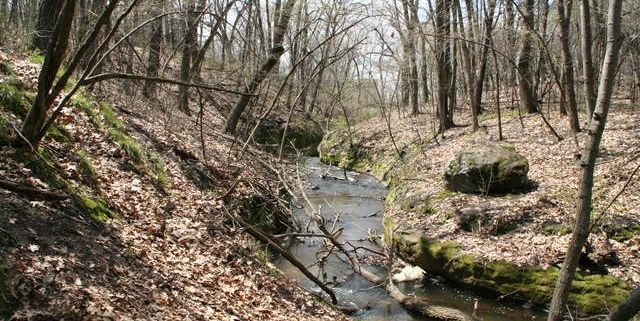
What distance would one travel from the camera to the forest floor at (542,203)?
8891mm

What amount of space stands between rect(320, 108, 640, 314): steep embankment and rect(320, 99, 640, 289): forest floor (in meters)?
0.02

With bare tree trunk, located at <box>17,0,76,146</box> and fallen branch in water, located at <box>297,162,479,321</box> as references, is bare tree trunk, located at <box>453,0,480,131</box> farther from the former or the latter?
bare tree trunk, located at <box>17,0,76,146</box>

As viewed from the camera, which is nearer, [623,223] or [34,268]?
[34,268]

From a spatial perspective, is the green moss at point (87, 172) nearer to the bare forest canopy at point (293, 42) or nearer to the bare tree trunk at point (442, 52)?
the bare forest canopy at point (293, 42)

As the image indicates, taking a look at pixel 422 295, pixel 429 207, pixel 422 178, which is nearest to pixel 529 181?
pixel 429 207

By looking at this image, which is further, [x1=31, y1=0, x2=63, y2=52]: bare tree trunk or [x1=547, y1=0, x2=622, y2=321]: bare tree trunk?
[x1=31, y1=0, x2=63, y2=52]: bare tree trunk

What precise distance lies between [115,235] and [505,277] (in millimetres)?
7028

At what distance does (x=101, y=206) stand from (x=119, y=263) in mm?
1208

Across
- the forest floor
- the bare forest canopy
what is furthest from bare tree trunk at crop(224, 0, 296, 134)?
the forest floor

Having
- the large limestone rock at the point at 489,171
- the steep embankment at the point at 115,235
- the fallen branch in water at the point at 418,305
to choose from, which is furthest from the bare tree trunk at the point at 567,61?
the steep embankment at the point at 115,235

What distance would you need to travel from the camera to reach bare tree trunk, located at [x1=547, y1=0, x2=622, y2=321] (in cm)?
499

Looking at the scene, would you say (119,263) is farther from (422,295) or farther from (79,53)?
(422,295)

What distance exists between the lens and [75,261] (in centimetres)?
432

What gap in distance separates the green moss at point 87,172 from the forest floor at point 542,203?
6446 mm
